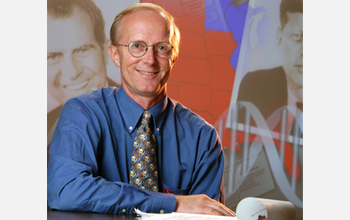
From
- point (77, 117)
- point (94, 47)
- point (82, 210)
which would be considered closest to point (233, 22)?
point (94, 47)

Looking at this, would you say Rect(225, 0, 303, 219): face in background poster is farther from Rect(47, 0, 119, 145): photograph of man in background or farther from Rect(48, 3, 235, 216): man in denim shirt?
Rect(48, 3, 235, 216): man in denim shirt

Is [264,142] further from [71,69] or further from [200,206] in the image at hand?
[200,206]

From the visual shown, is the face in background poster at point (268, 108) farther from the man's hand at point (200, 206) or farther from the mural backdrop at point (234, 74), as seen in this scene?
the man's hand at point (200, 206)

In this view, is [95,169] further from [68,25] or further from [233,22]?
[233,22]

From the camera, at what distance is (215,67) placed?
13.9ft

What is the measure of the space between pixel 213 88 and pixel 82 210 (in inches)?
111

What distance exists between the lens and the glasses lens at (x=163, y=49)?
6.45 feet

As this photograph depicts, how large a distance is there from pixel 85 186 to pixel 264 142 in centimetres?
318

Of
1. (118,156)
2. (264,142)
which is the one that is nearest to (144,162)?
(118,156)

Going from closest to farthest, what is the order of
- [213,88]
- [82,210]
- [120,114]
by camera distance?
[82,210]
[120,114]
[213,88]

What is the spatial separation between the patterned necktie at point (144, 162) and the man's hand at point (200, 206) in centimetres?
27

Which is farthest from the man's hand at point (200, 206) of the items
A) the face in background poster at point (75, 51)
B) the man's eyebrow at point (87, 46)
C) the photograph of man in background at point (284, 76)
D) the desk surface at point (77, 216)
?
the photograph of man in background at point (284, 76)

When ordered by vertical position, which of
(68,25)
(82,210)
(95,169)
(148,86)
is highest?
(68,25)

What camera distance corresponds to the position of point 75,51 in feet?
11.6
